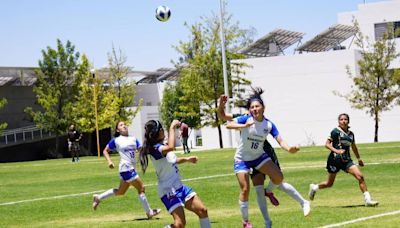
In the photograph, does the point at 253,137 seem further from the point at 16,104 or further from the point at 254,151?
the point at 16,104

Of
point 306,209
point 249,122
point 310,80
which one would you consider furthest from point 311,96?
point 249,122

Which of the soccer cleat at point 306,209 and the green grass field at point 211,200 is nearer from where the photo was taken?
the soccer cleat at point 306,209

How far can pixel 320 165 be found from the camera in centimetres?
2706

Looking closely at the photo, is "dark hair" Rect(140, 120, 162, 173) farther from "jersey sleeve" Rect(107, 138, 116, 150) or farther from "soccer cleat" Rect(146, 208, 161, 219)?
"jersey sleeve" Rect(107, 138, 116, 150)

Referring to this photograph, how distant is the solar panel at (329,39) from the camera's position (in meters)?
65.6

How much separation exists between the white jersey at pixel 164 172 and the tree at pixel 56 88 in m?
51.8

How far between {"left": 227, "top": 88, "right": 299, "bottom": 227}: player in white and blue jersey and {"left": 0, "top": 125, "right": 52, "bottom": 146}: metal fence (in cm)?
4904

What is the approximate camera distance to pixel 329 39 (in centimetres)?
6700

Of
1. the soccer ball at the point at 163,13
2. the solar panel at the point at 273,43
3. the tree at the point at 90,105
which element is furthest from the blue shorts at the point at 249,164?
the solar panel at the point at 273,43

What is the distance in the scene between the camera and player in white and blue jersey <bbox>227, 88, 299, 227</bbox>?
38.5 ft

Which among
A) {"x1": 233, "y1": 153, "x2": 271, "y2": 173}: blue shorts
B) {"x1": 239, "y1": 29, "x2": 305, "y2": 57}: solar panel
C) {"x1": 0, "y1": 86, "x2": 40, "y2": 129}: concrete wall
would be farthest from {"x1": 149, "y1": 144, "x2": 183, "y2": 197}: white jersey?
{"x1": 239, "y1": 29, "x2": 305, "y2": 57}: solar panel

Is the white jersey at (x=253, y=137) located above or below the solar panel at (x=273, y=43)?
below

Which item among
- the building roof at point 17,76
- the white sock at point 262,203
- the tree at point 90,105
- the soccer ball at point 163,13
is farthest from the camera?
the building roof at point 17,76

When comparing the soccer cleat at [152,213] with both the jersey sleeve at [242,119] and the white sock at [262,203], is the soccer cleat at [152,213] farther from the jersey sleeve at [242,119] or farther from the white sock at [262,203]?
the jersey sleeve at [242,119]
